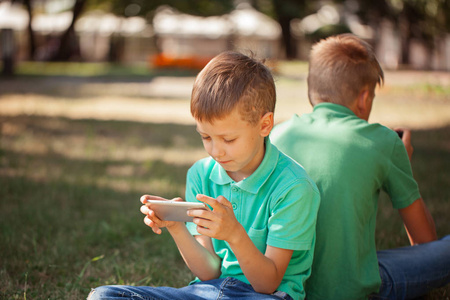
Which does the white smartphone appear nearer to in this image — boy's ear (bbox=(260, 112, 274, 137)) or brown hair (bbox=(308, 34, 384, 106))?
boy's ear (bbox=(260, 112, 274, 137))

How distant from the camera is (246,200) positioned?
5.79 feet

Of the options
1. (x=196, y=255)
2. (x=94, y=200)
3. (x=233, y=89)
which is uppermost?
(x=233, y=89)

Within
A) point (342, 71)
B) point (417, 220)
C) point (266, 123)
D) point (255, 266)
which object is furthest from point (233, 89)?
point (417, 220)

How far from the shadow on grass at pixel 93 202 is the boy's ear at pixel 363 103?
42.9 inches

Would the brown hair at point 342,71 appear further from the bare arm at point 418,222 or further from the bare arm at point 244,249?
the bare arm at point 244,249

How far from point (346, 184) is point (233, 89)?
643 millimetres

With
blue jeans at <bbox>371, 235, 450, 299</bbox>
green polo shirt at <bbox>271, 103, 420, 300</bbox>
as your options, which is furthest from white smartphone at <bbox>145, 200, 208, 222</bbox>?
blue jeans at <bbox>371, 235, 450, 299</bbox>

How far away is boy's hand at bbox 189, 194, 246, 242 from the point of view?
58.1 inches

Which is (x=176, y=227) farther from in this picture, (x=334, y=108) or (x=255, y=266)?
(x=334, y=108)

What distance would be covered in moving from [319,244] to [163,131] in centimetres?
507

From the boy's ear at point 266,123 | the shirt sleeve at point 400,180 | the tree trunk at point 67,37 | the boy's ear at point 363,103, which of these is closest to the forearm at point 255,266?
the boy's ear at point 266,123

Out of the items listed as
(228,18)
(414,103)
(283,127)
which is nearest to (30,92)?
(414,103)

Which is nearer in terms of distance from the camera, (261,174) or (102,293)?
(102,293)

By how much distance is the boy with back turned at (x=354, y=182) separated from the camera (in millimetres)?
1901
